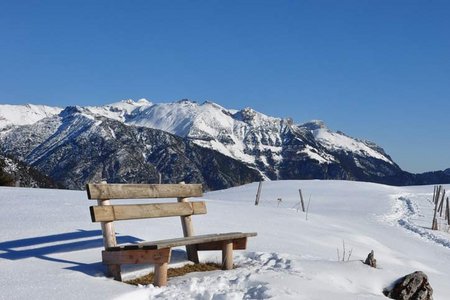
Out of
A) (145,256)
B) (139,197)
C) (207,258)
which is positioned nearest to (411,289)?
(207,258)

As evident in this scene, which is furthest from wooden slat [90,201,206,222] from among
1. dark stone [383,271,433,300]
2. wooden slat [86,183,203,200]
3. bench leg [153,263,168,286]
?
dark stone [383,271,433,300]

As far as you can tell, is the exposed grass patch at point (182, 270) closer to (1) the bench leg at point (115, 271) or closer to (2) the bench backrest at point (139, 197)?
(1) the bench leg at point (115, 271)

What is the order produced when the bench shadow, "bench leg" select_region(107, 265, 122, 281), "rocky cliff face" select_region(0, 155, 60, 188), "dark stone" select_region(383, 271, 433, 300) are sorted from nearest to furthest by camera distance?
"bench leg" select_region(107, 265, 122, 281) < the bench shadow < "dark stone" select_region(383, 271, 433, 300) < "rocky cliff face" select_region(0, 155, 60, 188)

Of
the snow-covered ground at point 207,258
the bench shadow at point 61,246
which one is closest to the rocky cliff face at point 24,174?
the snow-covered ground at point 207,258

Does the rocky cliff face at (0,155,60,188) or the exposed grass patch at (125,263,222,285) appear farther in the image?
the rocky cliff face at (0,155,60,188)

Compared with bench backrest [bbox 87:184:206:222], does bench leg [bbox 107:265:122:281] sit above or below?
below

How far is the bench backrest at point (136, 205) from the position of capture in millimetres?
7629

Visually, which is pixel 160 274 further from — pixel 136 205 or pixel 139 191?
pixel 139 191

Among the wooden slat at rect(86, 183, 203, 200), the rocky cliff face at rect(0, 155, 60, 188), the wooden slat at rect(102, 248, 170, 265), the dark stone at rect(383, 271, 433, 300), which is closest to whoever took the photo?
the wooden slat at rect(102, 248, 170, 265)

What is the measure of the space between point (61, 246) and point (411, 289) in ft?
17.8

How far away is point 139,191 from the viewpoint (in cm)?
841

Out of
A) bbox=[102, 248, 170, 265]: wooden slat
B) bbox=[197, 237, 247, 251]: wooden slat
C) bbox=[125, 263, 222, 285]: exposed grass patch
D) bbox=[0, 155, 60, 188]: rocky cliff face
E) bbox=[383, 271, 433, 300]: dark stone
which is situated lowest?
bbox=[383, 271, 433, 300]: dark stone

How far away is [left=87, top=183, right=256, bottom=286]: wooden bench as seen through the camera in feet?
23.7

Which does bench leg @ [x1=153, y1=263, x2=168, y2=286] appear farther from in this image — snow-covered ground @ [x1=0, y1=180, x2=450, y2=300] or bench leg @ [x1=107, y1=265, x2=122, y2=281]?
bench leg @ [x1=107, y1=265, x2=122, y2=281]
